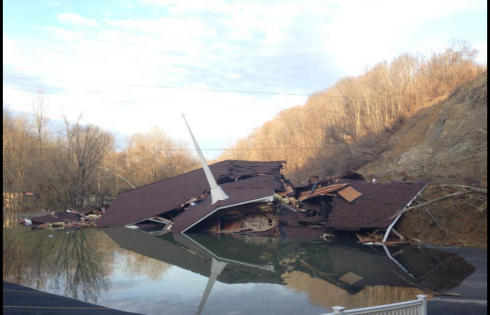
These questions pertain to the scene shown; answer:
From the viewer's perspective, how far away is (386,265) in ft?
42.2

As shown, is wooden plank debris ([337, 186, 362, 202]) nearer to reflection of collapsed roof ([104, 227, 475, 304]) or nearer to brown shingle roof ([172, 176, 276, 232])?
reflection of collapsed roof ([104, 227, 475, 304])

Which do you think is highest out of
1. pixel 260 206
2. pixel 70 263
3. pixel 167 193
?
pixel 167 193

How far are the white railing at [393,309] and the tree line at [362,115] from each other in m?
39.7

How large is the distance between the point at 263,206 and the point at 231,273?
8.16m

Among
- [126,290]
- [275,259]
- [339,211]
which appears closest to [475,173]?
[339,211]

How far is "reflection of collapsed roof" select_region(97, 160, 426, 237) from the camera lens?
18.2 meters

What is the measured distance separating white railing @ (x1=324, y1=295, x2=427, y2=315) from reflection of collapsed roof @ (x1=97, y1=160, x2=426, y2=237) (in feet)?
38.7

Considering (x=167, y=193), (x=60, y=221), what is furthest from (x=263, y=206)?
(x=60, y=221)

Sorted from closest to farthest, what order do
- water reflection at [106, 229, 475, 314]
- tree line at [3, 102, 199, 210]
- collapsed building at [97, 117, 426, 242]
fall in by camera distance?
1. water reflection at [106, 229, 475, 314]
2. collapsed building at [97, 117, 426, 242]
3. tree line at [3, 102, 199, 210]

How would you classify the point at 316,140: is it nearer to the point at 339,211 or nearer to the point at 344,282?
the point at 339,211

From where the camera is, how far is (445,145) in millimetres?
33312

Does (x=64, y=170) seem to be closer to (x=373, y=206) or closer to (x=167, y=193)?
(x=167, y=193)

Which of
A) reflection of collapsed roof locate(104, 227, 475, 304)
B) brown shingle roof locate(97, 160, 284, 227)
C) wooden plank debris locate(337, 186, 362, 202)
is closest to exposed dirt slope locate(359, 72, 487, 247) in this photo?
reflection of collapsed roof locate(104, 227, 475, 304)

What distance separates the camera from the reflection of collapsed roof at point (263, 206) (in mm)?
18222
